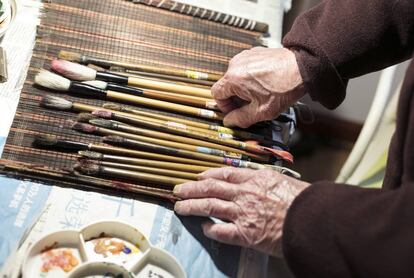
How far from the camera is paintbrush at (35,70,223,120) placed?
908 mm

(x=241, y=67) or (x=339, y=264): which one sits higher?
(x=241, y=67)

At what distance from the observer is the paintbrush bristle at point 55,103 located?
89cm

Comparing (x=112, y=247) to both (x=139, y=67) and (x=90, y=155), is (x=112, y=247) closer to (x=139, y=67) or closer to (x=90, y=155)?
(x=90, y=155)

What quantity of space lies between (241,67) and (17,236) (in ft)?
1.69

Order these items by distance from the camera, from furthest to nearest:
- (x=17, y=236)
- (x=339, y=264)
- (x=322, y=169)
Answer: (x=322, y=169)
(x=17, y=236)
(x=339, y=264)

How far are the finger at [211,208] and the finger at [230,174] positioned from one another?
46 mm

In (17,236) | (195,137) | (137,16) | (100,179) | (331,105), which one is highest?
(137,16)

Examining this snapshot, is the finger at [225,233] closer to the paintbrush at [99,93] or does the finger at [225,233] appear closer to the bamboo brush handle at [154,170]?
the bamboo brush handle at [154,170]

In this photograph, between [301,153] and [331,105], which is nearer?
[331,105]

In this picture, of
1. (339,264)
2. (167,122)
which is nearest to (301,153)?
(167,122)

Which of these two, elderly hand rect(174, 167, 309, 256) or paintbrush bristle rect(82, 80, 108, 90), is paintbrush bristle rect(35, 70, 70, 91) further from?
elderly hand rect(174, 167, 309, 256)

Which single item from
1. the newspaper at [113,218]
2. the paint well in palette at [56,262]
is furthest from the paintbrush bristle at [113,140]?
the paint well in palette at [56,262]

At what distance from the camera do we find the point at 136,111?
3.04ft

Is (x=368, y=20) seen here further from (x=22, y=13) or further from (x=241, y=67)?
(x=22, y=13)
